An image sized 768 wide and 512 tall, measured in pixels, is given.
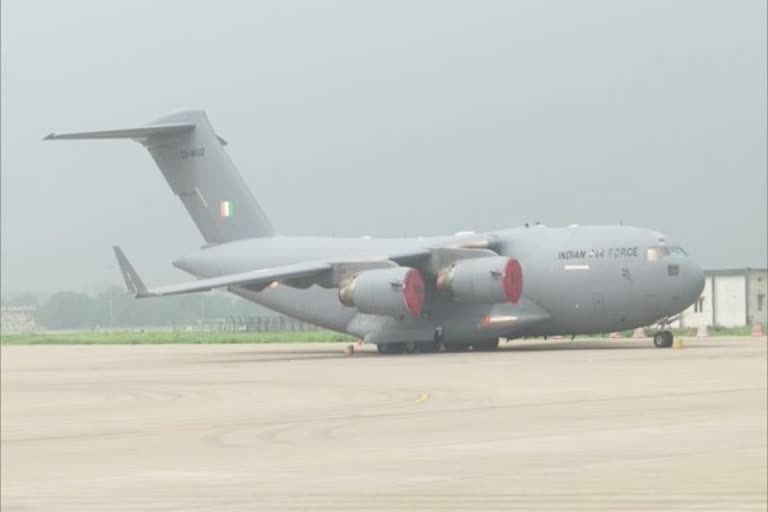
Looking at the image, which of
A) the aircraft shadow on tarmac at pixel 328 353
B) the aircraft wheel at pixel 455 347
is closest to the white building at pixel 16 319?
the aircraft shadow on tarmac at pixel 328 353

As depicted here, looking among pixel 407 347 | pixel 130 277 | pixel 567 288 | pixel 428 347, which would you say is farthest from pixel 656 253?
pixel 130 277

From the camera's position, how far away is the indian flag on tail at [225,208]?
64.8 m

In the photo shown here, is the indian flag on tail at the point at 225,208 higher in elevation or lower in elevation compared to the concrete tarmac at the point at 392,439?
higher

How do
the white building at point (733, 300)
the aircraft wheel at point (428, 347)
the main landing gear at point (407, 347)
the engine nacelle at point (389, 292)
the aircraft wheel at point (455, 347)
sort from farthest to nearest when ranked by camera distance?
1. the white building at point (733, 300)
2. the aircraft wheel at point (455, 347)
3. the main landing gear at point (407, 347)
4. the aircraft wheel at point (428, 347)
5. the engine nacelle at point (389, 292)

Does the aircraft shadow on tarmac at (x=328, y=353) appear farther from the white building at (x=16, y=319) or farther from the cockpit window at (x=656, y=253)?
the white building at (x=16, y=319)

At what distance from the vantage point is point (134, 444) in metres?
21.4

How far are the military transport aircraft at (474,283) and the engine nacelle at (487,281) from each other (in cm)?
5

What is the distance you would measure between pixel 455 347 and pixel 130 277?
489 inches

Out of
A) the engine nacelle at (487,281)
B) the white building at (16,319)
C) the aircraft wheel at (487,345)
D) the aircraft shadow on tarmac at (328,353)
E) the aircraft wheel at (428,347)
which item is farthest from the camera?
the aircraft wheel at (487,345)

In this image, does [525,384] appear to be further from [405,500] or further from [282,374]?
[405,500]

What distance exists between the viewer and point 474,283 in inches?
2154

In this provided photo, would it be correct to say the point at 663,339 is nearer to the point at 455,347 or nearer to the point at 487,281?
the point at 487,281

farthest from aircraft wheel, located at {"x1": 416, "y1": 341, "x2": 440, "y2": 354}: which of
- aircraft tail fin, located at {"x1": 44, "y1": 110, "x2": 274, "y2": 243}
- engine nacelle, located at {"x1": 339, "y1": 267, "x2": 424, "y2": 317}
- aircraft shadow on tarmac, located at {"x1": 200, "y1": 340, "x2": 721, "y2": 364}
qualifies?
aircraft tail fin, located at {"x1": 44, "y1": 110, "x2": 274, "y2": 243}

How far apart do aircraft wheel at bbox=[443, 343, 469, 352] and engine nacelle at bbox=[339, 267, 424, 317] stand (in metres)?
3.27
